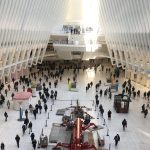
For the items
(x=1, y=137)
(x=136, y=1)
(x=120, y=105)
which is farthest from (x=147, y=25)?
(x=1, y=137)

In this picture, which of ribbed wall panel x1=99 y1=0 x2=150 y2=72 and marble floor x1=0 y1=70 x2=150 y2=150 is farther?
ribbed wall panel x1=99 y1=0 x2=150 y2=72

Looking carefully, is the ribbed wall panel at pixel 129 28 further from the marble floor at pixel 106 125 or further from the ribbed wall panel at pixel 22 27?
the ribbed wall panel at pixel 22 27

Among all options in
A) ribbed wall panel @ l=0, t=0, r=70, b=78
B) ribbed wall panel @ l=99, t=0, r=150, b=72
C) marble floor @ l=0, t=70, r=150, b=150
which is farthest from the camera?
ribbed wall panel @ l=0, t=0, r=70, b=78

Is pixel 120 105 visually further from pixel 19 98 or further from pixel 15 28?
pixel 15 28

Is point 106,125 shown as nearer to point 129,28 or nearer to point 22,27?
point 129,28

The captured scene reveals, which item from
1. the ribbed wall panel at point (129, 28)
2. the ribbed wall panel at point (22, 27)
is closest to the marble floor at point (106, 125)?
the ribbed wall panel at point (22, 27)

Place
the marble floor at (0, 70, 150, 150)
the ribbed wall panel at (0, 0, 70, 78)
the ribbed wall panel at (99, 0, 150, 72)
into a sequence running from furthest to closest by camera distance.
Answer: the ribbed wall panel at (0, 0, 70, 78)
the ribbed wall panel at (99, 0, 150, 72)
the marble floor at (0, 70, 150, 150)

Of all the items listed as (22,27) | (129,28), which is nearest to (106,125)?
(129,28)

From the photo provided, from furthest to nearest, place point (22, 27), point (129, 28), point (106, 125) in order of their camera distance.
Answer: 1. point (22, 27)
2. point (129, 28)
3. point (106, 125)

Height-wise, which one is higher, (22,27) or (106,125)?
(22,27)

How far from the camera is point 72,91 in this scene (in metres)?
40.8

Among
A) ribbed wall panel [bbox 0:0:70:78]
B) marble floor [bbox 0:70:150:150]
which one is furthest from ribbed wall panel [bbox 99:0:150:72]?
ribbed wall panel [bbox 0:0:70:78]

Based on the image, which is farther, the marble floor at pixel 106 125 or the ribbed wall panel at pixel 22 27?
the ribbed wall panel at pixel 22 27

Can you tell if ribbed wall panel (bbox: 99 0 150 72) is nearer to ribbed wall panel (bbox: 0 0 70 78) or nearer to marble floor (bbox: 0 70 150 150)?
marble floor (bbox: 0 70 150 150)
